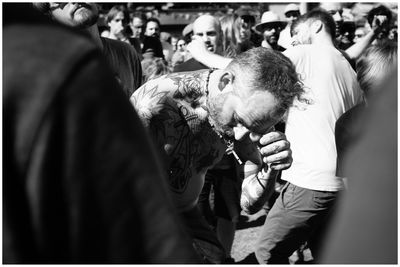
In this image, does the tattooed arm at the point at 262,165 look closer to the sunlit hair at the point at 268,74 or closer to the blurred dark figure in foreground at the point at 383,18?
the sunlit hair at the point at 268,74

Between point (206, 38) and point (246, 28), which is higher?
point (206, 38)

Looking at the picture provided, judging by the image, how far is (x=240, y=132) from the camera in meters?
2.43

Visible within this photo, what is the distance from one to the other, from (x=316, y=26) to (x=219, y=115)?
1.36m

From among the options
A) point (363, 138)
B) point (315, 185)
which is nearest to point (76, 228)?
point (363, 138)

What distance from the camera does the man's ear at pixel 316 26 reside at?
11.4 feet

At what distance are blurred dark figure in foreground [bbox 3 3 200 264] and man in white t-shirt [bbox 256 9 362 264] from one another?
2.35 m

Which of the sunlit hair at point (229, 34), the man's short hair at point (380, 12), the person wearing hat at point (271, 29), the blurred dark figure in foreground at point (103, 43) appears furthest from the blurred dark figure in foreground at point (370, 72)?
the person wearing hat at point (271, 29)

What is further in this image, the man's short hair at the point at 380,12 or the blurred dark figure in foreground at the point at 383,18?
the man's short hair at the point at 380,12

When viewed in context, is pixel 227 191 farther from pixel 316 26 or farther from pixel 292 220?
pixel 316 26

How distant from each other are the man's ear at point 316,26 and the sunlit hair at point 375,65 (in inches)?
28.0

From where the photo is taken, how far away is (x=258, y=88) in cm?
234

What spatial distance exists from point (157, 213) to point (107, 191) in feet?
0.24

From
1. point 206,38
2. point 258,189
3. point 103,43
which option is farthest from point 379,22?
point 258,189

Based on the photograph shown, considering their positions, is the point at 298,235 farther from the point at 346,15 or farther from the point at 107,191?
the point at 346,15
